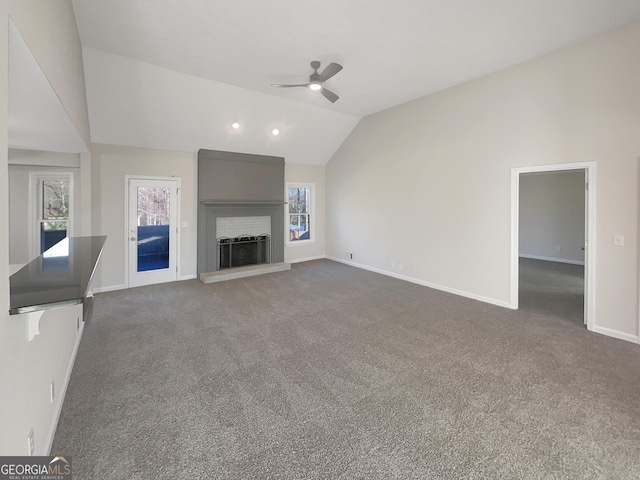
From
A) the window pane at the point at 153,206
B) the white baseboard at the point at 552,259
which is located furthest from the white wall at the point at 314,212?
the white baseboard at the point at 552,259

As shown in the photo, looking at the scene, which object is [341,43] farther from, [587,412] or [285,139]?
[587,412]

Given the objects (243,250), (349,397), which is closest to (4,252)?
(349,397)

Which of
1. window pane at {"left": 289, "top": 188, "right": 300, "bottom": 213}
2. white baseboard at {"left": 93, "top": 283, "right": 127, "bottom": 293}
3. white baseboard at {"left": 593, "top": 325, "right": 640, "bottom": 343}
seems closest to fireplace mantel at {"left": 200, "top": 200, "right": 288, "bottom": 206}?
window pane at {"left": 289, "top": 188, "right": 300, "bottom": 213}

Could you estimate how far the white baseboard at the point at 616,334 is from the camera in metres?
3.42

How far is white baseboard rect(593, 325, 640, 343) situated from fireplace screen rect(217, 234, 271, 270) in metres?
5.89

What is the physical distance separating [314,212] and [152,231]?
3.90m

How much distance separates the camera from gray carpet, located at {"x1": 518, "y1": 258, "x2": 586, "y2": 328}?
14.3ft

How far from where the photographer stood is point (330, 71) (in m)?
3.81

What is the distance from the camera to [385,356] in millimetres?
3105

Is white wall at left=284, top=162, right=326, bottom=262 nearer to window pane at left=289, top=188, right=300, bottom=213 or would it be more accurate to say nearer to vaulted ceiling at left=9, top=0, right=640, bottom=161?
window pane at left=289, top=188, right=300, bottom=213

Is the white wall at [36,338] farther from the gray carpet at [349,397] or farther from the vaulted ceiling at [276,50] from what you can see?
the gray carpet at [349,397]

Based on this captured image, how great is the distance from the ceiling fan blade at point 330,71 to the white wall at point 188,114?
1840 millimetres

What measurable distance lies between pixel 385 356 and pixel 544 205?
7.76m

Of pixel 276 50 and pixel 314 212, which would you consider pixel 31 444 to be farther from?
pixel 314 212
